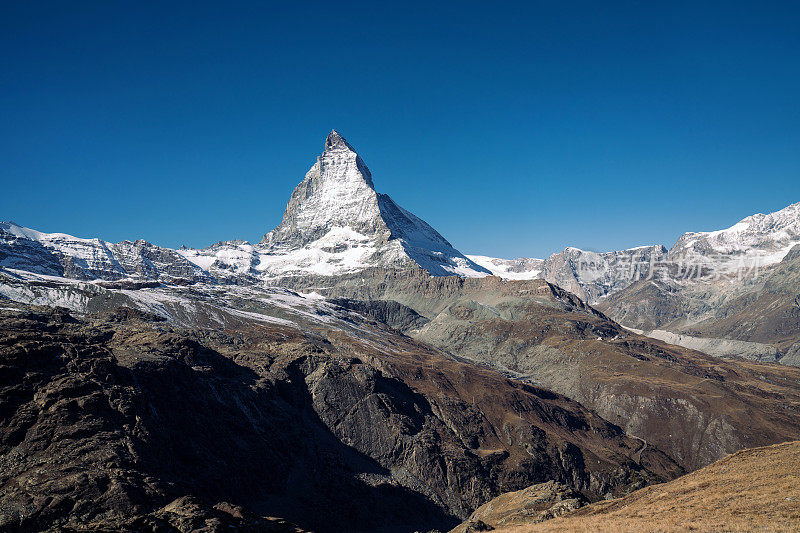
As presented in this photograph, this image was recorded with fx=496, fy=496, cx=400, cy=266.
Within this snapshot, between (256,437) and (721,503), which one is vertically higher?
(721,503)

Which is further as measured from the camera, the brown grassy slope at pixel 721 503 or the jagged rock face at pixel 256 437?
the jagged rock face at pixel 256 437

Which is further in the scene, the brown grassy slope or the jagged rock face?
the jagged rock face

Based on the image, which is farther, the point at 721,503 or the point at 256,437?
the point at 256,437

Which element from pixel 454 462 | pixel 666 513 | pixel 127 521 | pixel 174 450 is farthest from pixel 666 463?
pixel 127 521

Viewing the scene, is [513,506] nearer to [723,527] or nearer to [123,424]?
[723,527]
